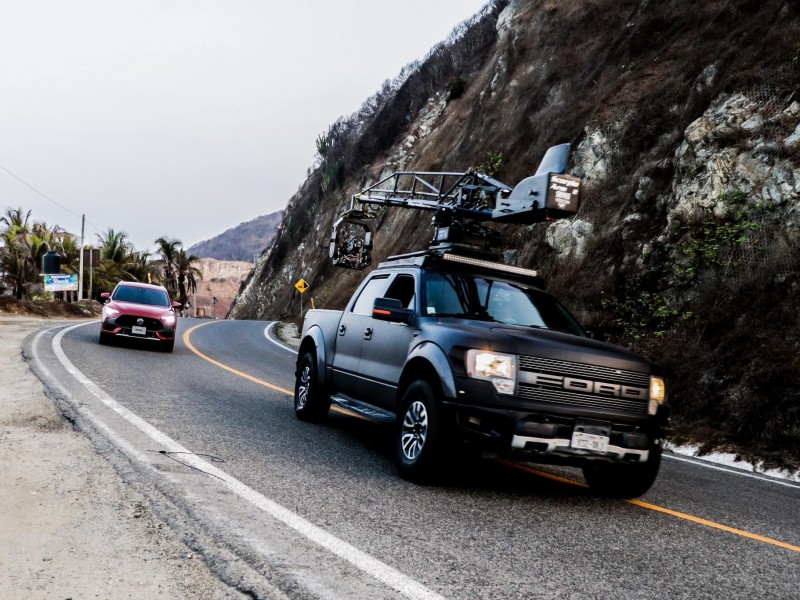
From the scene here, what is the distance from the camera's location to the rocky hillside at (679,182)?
36.2 feet

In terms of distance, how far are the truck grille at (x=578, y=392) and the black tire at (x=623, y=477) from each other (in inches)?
17.3

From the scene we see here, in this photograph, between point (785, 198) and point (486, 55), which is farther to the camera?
point (486, 55)

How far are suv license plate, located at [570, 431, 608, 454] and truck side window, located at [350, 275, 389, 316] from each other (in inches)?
115

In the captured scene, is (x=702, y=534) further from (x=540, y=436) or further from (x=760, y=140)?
(x=760, y=140)

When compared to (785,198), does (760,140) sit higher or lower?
higher

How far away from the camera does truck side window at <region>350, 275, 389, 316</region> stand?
775 centimetres

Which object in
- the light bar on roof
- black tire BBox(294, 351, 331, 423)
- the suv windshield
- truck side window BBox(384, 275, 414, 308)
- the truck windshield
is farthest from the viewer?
the suv windshield

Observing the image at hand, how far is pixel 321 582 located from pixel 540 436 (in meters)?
2.29

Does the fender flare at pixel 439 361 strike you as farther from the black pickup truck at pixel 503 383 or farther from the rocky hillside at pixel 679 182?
the rocky hillside at pixel 679 182

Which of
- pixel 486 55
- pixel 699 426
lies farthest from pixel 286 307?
pixel 699 426

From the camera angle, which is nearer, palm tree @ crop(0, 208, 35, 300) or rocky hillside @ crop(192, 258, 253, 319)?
palm tree @ crop(0, 208, 35, 300)

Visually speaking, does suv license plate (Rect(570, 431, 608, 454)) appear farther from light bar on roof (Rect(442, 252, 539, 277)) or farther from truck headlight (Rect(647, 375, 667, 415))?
light bar on roof (Rect(442, 252, 539, 277))

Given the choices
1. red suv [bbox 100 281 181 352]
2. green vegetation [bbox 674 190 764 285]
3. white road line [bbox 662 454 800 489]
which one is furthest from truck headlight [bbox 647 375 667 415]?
red suv [bbox 100 281 181 352]

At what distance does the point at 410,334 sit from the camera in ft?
21.3
